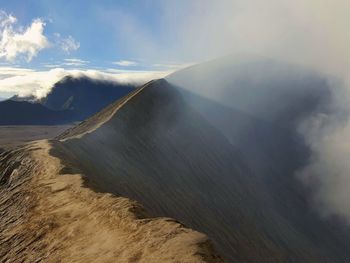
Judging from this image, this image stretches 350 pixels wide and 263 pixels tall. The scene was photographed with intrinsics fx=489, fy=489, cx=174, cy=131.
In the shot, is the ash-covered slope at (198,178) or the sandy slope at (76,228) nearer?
the sandy slope at (76,228)

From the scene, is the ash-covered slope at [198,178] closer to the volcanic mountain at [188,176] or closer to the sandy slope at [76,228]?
the volcanic mountain at [188,176]

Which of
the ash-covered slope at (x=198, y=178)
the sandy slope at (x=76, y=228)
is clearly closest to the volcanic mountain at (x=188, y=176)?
the sandy slope at (x=76, y=228)

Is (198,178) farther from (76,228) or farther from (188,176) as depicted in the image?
(76,228)

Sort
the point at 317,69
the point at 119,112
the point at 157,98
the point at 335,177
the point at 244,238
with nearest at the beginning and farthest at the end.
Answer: the point at 244,238 → the point at 119,112 → the point at 157,98 → the point at 335,177 → the point at 317,69

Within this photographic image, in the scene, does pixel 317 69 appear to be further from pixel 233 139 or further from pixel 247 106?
pixel 233 139

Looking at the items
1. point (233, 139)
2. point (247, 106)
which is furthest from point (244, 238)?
point (247, 106)
